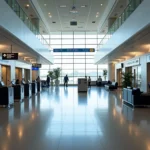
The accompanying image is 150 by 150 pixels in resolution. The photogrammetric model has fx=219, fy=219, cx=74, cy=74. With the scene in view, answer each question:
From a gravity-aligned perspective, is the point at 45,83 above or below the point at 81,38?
below

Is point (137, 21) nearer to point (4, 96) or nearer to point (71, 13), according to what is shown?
point (4, 96)

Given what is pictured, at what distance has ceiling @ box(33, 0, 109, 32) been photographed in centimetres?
1987

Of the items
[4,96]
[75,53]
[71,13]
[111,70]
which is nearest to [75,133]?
[4,96]

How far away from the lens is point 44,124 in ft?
21.9

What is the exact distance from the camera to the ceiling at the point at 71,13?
782 inches

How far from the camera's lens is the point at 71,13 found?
23203mm

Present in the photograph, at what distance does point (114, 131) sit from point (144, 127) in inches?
43.7

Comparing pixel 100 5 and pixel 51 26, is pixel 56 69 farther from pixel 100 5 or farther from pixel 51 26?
pixel 100 5

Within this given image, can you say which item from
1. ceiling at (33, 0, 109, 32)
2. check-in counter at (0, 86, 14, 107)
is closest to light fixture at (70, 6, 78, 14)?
ceiling at (33, 0, 109, 32)

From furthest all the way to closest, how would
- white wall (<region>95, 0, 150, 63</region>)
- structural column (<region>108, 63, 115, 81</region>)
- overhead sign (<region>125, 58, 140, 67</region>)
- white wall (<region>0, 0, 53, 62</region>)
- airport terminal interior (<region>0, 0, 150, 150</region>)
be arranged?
structural column (<region>108, 63, 115, 81</region>)
overhead sign (<region>125, 58, 140, 67</region>)
white wall (<region>0, 0, 53, 62</region>)
white wall (<region>95, 0, 150, 63</region>)
airport terminal interior (<region>0, 0, 150, 150</region>)

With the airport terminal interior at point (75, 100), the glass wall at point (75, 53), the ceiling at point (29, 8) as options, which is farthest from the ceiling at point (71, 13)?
the glass wall at point (75, 53)

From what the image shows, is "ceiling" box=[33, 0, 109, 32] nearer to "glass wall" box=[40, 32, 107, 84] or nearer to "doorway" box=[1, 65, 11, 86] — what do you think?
"glass wall" box=[40, 32, 107, 84]

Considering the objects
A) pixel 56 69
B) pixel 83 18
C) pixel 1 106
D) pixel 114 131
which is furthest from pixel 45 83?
Result: pixel 114 131

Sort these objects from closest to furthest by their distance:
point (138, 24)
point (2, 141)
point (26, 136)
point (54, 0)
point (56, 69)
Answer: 1. point (2, 141)
2. point (26, 136)
3. point (138, 24)
4. point (54, 0)
5. point (56, 69)
